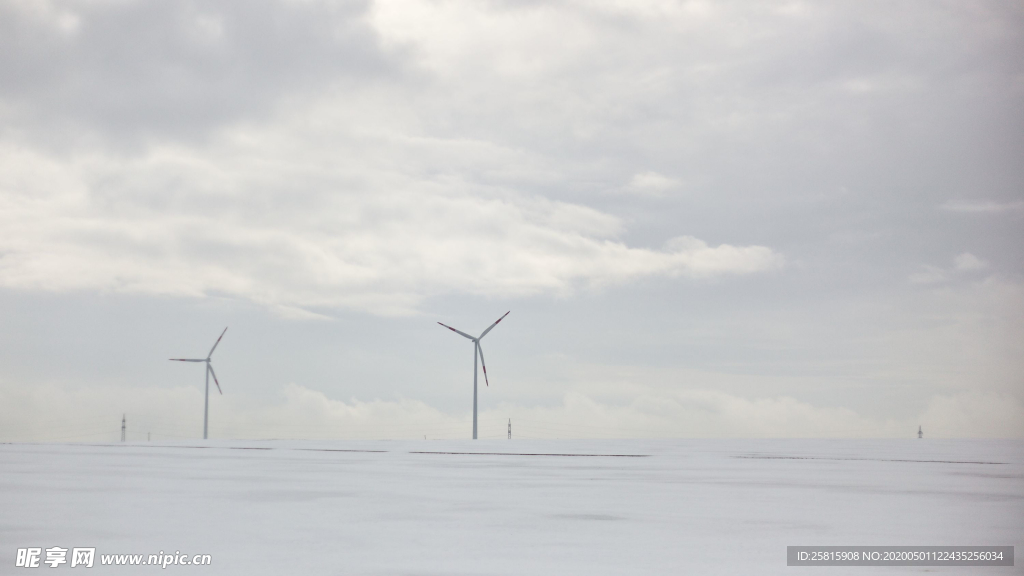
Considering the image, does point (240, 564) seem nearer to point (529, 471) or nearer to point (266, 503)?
point (266, 503)

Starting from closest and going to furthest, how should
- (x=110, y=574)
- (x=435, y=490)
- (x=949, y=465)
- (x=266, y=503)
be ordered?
(x=110, y=574)
(x=266, y=503)
(x=435, y=490)
(x=949, y=465)

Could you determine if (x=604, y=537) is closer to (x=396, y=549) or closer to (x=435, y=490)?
(x=396, y=549)

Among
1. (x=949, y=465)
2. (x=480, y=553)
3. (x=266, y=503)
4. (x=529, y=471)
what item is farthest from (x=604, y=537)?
(x=949, y=465)

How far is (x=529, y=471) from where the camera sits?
1886 inches

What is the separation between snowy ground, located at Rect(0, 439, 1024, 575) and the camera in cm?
1700

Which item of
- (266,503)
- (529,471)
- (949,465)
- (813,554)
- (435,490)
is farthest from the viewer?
(949,465)

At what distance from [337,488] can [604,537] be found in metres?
16.8

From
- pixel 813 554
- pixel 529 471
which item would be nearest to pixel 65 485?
pixel 529 471

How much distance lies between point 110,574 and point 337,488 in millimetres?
19045

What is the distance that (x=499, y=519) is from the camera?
23516 millimetres

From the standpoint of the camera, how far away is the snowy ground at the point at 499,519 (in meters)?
17.0

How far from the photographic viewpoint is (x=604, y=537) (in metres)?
20.3

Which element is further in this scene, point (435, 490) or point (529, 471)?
point (529, 471)

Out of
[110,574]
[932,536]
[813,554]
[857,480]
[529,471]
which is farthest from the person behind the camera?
[529,471]
